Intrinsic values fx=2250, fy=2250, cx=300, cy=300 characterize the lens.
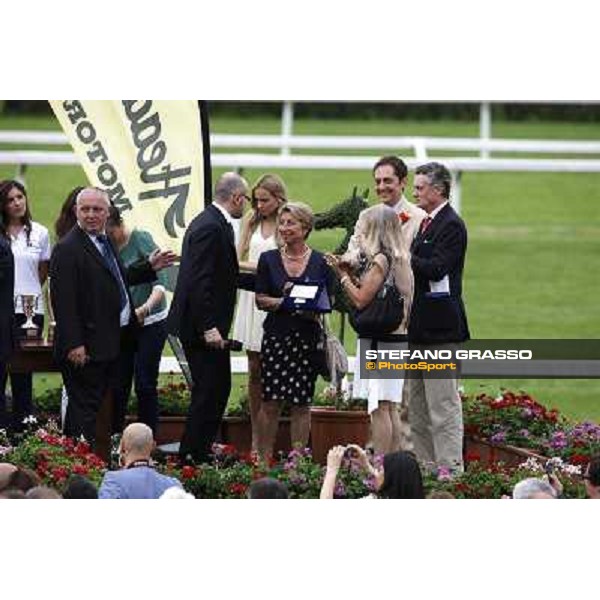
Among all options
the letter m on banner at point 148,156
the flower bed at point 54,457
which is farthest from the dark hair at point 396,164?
the flower bed at point 54,457

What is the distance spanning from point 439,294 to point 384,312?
1.22 ft

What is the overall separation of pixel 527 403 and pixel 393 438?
1515 millimetres

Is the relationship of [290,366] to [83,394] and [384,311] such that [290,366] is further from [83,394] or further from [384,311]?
[83,394]

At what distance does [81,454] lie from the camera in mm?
10164

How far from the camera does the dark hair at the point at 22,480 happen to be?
9.27 meters

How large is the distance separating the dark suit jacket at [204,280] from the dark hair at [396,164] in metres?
0.80

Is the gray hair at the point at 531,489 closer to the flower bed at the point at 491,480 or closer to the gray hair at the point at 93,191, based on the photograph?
the flower bed at the point at 491,480

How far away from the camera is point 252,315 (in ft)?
37.9

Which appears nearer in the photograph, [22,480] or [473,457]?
[22,480]

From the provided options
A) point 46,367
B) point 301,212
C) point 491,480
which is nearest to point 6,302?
point 46,367

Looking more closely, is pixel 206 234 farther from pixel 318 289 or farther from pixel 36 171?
pixel 36 171

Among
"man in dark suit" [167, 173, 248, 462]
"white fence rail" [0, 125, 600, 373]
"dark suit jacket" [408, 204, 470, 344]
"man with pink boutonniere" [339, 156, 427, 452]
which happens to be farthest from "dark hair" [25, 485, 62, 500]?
"white fence rail" [0, 125, 600, 373]

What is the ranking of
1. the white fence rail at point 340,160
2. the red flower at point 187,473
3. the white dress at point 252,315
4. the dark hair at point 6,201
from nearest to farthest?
1. the red flower at point 187,473
2. the white dress at point 252,315
3. the dark hair at point 6,201
4. the white fence rail at point 340,160

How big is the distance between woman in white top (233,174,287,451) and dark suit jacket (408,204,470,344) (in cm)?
86
